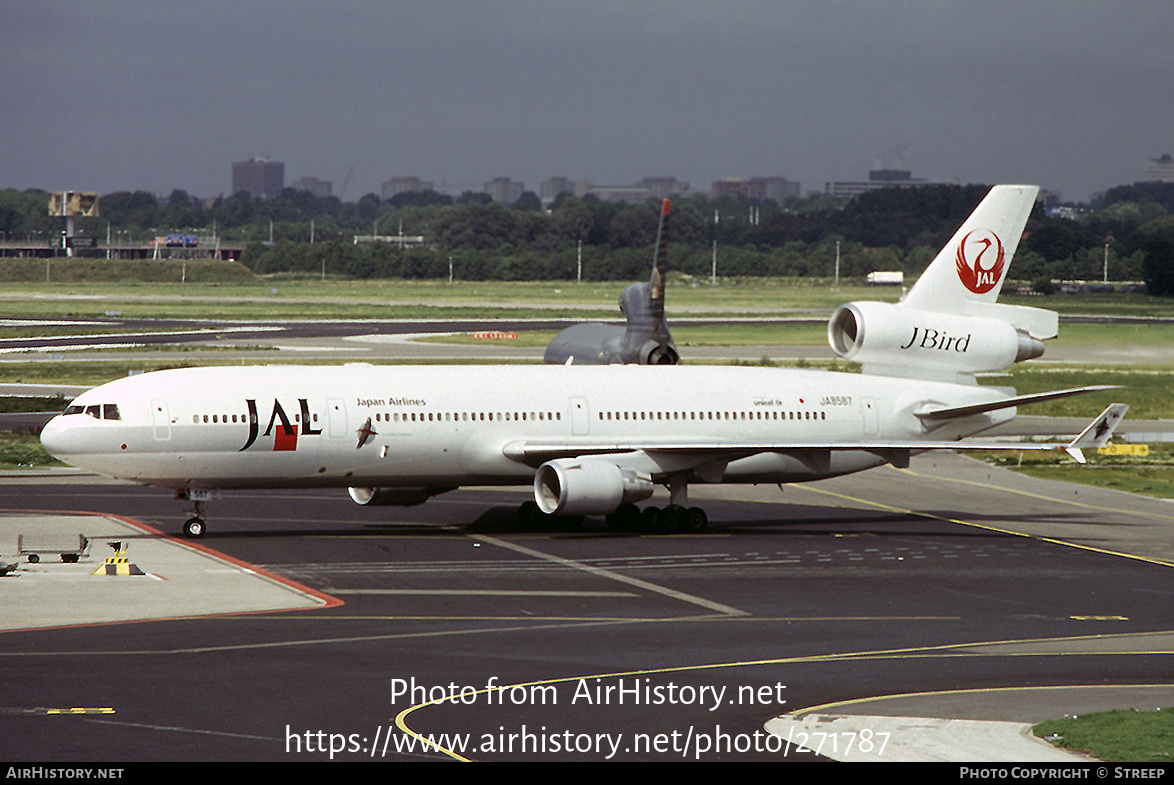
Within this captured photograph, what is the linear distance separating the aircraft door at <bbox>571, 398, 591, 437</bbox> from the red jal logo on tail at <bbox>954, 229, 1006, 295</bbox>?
43.7 ft

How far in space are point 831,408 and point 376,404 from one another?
14542 mm

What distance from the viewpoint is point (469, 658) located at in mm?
29094

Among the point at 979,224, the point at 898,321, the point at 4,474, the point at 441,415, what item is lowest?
the point at 4,474

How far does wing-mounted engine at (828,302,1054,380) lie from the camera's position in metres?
50.4

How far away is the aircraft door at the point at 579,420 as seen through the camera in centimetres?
4700

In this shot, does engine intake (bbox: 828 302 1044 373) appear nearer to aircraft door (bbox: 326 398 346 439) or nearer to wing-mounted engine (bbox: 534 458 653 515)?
wing-mounted engine (bbox: 534 458 653 515)

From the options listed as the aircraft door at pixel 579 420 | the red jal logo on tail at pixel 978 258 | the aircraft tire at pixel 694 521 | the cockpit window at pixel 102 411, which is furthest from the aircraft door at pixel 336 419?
the red jal logo on tail at pixel 978 258

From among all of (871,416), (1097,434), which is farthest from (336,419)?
(1097,434)

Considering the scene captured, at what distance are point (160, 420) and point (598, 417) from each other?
12.8m

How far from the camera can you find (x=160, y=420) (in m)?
42.3

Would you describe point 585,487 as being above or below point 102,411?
below

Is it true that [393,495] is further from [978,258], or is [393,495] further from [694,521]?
[978,258]

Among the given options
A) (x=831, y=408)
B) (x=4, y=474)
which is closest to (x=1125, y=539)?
(x=831, y=408)
